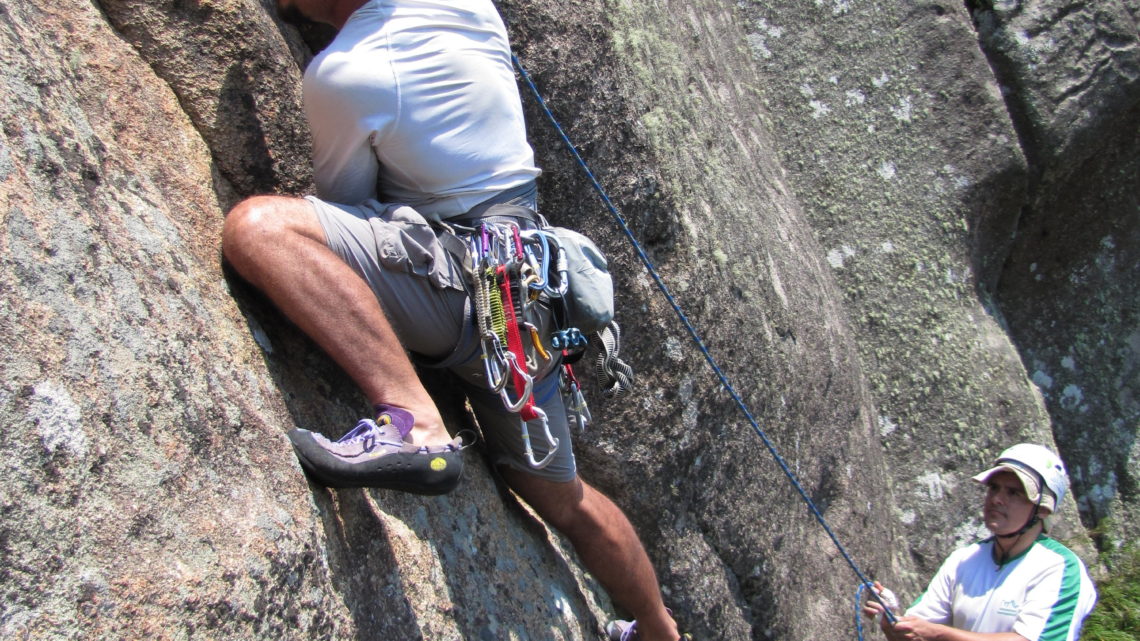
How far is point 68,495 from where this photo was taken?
2.36 meters

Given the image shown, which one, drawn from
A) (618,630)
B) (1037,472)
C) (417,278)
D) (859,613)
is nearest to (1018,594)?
(1037,472)

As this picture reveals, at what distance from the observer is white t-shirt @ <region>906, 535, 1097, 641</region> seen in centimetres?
479

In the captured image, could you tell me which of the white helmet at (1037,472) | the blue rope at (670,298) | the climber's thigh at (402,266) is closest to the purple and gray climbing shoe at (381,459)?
the climber's thigh at (402,266)

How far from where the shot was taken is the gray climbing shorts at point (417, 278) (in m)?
3.28

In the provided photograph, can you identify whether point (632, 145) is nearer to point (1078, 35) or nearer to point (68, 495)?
point (68, 495)

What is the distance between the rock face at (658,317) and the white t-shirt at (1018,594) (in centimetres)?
53

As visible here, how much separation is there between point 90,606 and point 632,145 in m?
3.11

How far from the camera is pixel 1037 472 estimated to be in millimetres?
5145

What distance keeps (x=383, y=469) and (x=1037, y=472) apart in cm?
357

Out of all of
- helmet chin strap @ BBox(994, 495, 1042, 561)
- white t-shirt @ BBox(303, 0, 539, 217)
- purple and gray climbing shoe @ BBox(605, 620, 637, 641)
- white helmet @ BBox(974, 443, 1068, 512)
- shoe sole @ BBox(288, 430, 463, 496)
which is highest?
white t-shirt @ BBox(303, 0, 539, 217)

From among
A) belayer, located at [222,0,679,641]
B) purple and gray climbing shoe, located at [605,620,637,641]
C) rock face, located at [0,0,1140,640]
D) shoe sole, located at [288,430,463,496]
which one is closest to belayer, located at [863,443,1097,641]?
rock face, located at [0,0,1140,640]

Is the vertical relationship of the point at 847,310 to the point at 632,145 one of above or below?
below

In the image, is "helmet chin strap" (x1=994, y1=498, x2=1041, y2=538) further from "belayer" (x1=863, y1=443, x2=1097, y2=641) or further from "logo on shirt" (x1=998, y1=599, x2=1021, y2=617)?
"logo on shirt" (x1=998, y1=599, x2=1021, y2=617)

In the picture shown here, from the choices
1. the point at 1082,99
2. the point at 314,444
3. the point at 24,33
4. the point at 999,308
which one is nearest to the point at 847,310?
the point at 999,308
